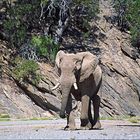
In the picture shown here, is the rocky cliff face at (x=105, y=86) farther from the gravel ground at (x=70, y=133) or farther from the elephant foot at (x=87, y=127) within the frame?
the gravel ground at (x=70, y=133)

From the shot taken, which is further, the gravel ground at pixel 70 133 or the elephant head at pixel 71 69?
the elephant head at pixel 71 69

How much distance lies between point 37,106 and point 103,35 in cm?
1241

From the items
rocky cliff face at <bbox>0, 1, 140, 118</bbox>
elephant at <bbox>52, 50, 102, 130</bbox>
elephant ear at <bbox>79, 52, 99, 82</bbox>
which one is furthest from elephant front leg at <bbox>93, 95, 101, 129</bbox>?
rocky cliff face at <bbox>0, 1, 140, 118</bbox>

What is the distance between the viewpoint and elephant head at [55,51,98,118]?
1452 cm

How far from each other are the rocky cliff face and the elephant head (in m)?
16.8

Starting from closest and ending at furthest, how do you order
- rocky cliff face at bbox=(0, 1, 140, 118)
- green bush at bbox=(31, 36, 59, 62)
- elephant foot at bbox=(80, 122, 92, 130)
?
elephant foot at bbox=(80, 122, 92, 130), rocky cliff face at bbox=(0, 1, 140, 118), green bush at bbox=(31, 36, 59, 62)

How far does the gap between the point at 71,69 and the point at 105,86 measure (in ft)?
76.5

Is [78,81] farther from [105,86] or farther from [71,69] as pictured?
[105,86]

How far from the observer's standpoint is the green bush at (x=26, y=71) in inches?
1378

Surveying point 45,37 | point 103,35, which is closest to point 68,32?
point 103,35

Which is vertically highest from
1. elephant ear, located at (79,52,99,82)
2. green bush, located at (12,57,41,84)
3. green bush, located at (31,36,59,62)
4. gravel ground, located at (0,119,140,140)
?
elephant ear, located at (79,52,99,82)

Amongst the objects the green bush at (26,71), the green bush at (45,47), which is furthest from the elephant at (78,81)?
the green bush at (45,47)

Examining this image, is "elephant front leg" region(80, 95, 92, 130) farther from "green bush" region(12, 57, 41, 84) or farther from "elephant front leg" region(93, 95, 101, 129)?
"green bush" region(12, 57, 41, 84)

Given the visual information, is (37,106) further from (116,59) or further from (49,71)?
(116,59)
